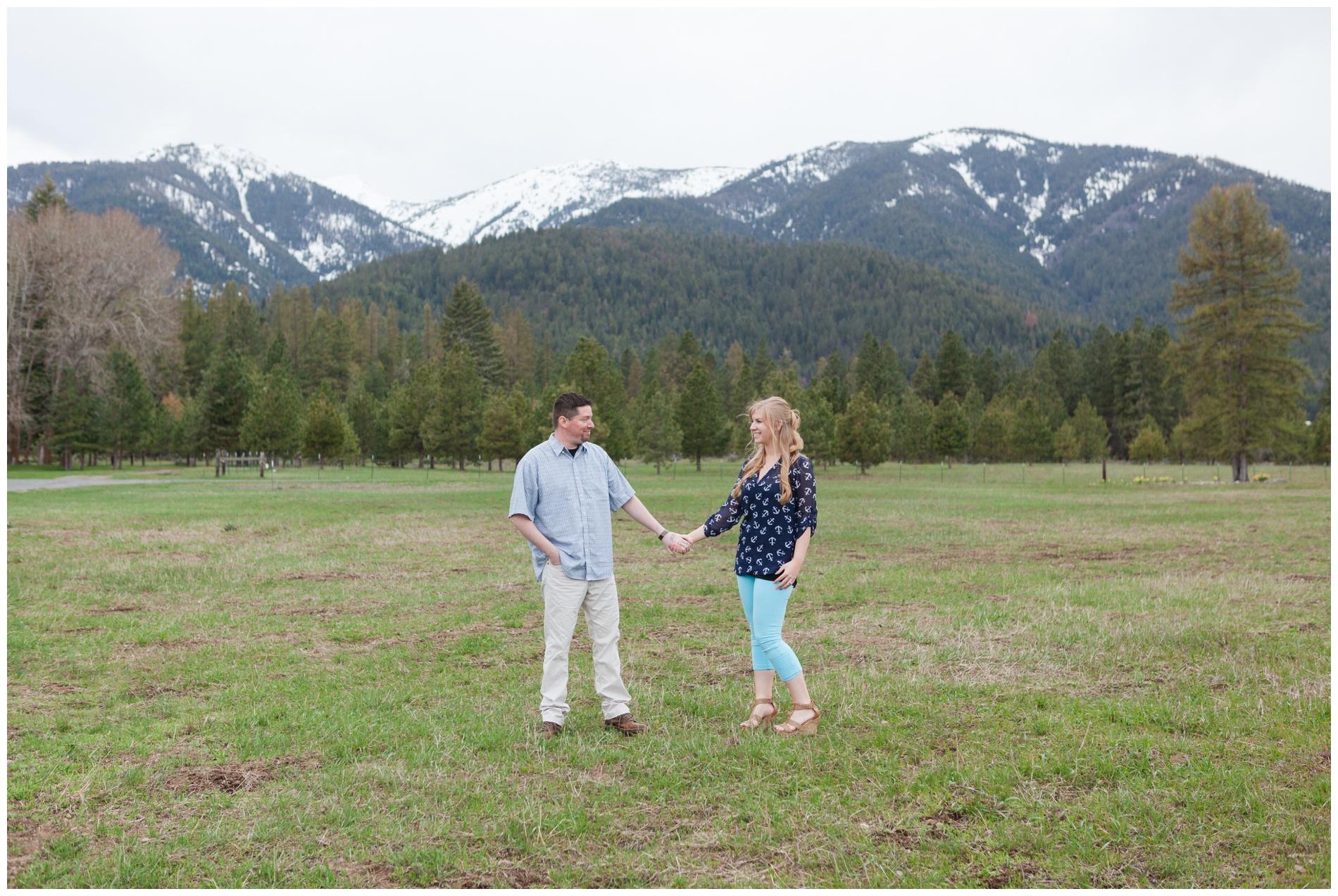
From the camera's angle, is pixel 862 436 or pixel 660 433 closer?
pixel 862 436

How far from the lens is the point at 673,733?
256 inches

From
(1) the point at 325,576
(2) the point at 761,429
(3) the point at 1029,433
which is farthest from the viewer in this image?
(3) the point at 1029,433

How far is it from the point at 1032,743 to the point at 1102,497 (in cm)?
3294

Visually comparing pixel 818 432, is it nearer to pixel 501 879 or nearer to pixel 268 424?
pixel 268 424

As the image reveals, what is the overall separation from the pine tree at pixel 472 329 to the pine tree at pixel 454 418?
26.0 meters

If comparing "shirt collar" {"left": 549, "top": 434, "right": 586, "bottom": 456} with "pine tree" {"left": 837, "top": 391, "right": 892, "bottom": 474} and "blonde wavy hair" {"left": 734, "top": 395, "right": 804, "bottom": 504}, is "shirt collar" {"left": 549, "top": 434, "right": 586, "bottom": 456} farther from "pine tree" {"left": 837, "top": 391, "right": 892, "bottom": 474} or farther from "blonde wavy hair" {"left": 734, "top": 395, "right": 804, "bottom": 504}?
"pine tree" {"left": 837, "top": 391, "right": 892, "bottom": 474}

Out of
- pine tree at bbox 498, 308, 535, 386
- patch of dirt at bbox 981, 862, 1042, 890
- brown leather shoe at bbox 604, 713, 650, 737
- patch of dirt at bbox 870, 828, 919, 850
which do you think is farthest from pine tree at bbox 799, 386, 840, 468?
pine tree at bbox 498, 308, 535, 386

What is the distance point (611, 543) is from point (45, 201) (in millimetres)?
76122

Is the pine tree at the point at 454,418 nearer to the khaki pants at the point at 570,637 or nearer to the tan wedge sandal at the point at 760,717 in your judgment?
the khaki pants at the point at 570,637

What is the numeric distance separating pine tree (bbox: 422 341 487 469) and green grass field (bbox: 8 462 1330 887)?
5706 centimetres

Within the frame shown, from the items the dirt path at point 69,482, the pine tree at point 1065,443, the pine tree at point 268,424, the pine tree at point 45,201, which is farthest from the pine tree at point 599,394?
the pine tree at point 1065,443

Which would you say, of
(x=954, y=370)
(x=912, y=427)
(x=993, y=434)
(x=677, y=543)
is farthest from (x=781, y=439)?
(x=954, y=370)

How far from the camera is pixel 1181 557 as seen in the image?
16.2 m

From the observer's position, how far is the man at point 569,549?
6.55 metres
